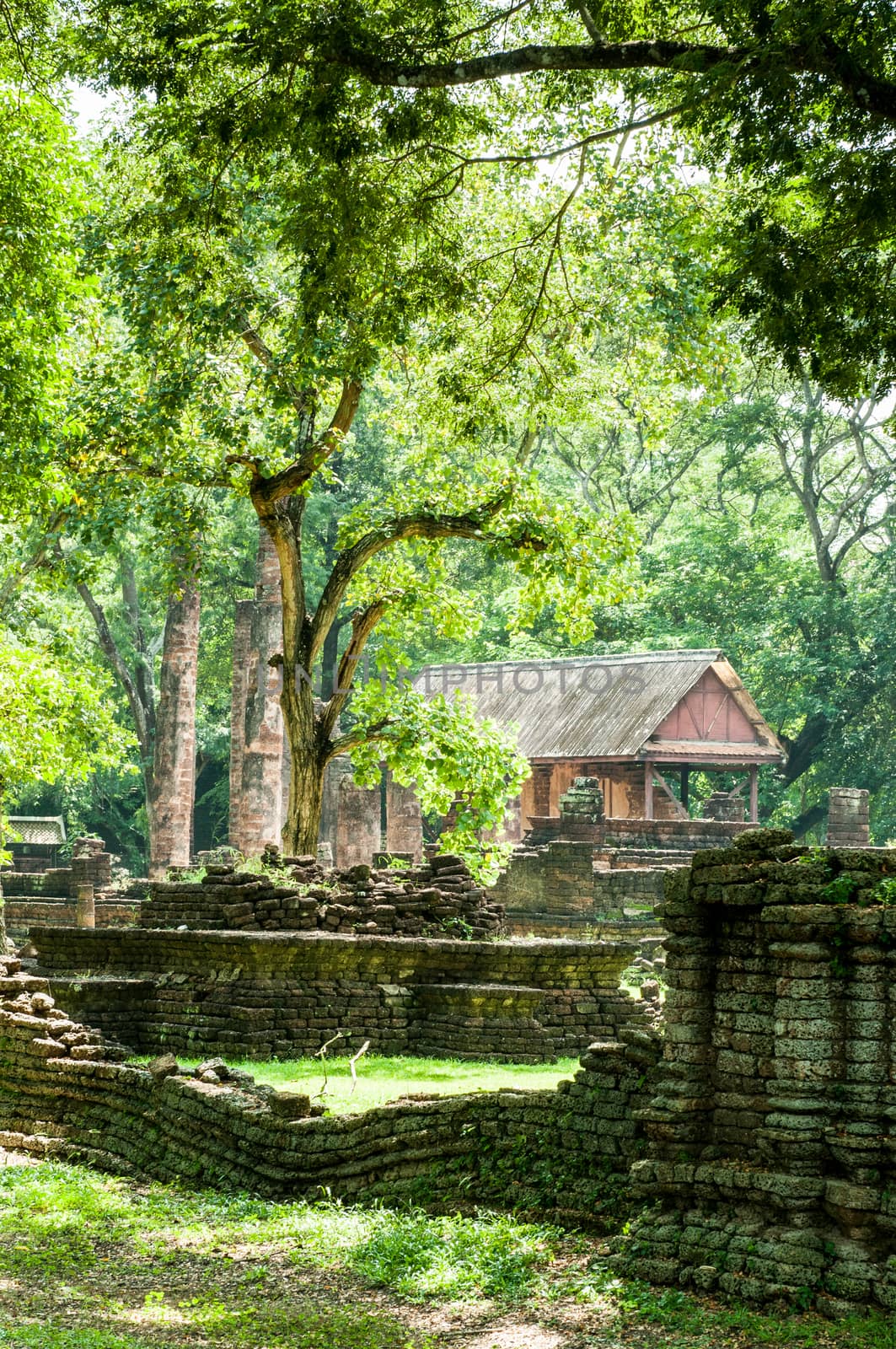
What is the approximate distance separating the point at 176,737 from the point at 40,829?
33.9 ft

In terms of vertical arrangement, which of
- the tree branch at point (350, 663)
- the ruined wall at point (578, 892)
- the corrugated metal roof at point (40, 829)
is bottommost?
the ruined wall at point (578, 892)

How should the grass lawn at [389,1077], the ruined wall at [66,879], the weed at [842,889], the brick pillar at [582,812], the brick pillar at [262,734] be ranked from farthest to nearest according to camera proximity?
the ruined wall at [66,879]
the brick pillar at [582,812]
the brick pillar at [262,734]
the grass lawn at [389,1077]
the weed at [842,889]

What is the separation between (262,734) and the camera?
73.4 feet

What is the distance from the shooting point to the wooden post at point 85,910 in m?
24.2

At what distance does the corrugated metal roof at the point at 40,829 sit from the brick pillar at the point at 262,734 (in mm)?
11999

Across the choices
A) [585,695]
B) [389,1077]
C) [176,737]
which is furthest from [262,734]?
[389,1077]

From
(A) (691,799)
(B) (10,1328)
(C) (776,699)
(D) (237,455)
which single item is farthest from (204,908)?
(A) (691,799)

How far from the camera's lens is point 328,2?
25.7 ft

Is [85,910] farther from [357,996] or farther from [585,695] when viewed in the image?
[357,996]

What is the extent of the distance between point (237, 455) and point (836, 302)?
8841 mm

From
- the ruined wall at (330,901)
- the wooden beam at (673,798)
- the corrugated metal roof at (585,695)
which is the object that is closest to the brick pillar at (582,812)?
the corrugated metal roof at (585,695)

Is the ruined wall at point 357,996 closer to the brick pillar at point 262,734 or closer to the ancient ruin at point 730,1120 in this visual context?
the ancient ruin at point 730,1120

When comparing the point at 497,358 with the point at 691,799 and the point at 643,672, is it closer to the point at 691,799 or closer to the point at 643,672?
the point at 643,672

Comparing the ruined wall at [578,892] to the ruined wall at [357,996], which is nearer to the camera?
the ruined wall at [357,996]
